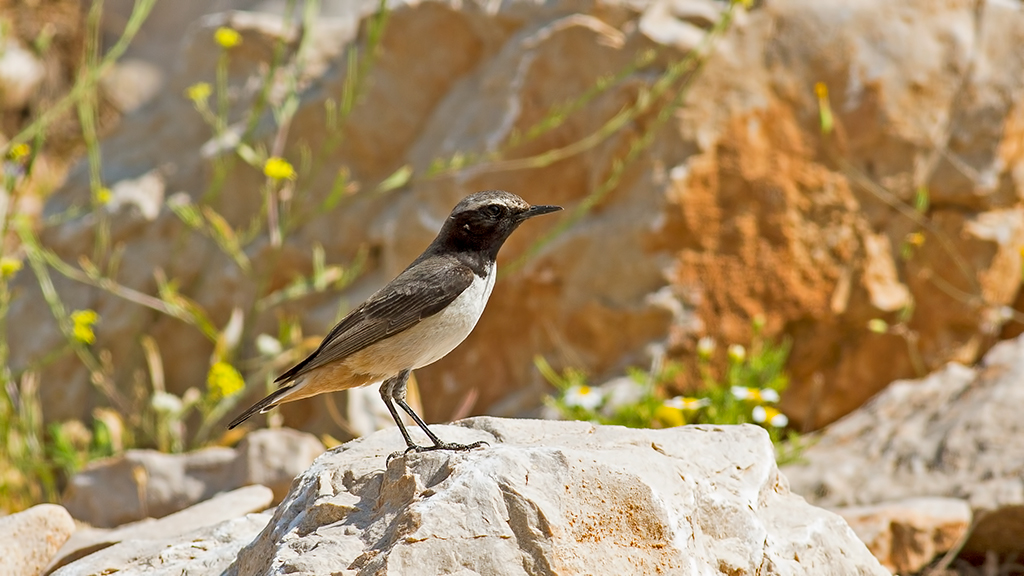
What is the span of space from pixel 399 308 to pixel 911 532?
10.1 ft

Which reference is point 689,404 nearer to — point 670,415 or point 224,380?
point 670,415

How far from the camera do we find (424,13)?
28.2 ft

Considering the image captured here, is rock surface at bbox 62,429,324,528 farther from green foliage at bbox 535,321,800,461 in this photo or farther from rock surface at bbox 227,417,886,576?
rock surface at bbox 227,417,886,576

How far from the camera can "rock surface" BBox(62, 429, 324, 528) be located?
6324 millimetres

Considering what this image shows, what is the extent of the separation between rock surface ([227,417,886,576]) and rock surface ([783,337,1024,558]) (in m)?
2.10

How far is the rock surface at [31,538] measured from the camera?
468 cm

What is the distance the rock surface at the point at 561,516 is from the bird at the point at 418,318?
0.66m

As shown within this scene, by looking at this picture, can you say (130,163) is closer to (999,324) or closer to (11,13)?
(11,13)

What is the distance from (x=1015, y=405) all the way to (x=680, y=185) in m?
2.71

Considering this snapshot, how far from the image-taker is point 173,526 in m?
4.99

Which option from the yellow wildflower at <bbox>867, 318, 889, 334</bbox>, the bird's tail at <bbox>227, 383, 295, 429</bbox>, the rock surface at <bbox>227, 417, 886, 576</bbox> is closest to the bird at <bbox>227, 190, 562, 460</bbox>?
the bird's tail at <bbox>227, 383, 295, 429</bbox>

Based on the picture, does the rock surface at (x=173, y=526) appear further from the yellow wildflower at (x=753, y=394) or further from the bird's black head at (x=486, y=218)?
the yellow wildflower at (x=753, y=394)

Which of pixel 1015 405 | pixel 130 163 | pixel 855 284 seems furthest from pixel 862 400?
pixel 130 163

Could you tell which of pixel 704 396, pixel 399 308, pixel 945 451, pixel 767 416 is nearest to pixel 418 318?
pixel 399 308
